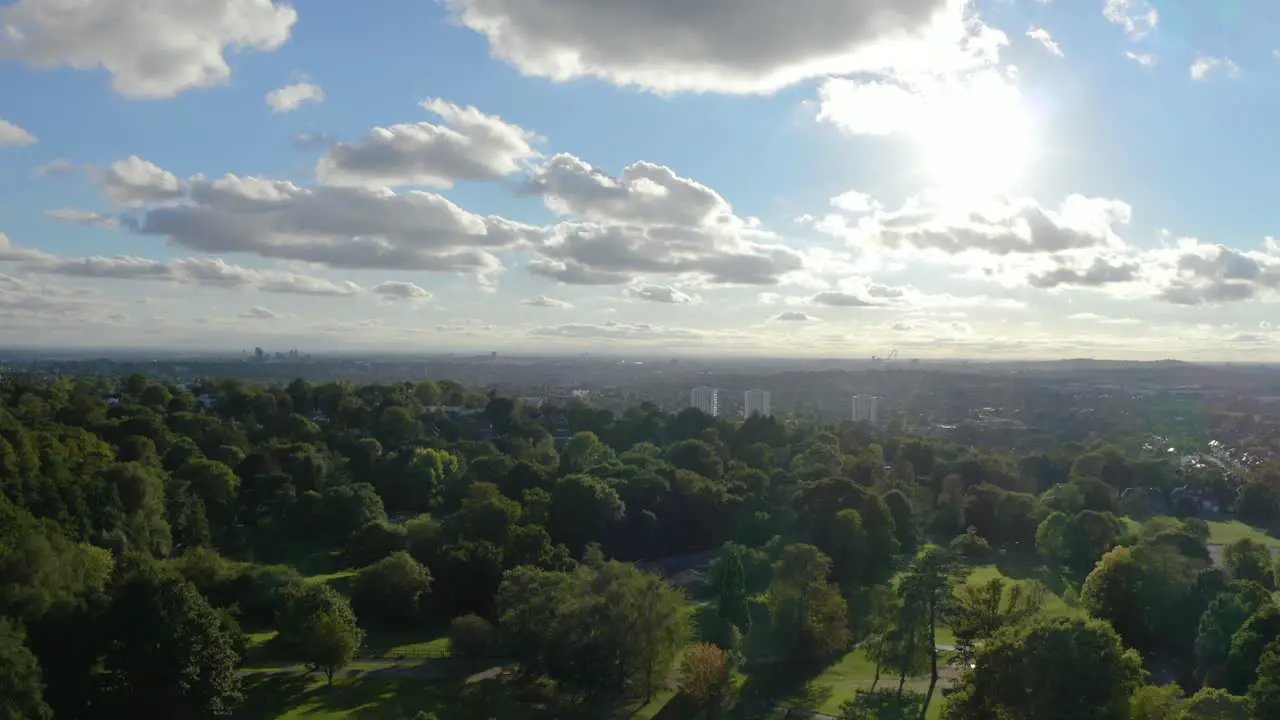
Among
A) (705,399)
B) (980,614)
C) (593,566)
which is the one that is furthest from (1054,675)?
(705,399)

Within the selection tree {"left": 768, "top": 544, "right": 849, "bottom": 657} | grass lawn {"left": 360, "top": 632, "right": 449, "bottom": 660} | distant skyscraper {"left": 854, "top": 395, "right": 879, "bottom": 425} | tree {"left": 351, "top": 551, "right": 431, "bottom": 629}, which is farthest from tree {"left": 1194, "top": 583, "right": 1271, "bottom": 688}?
distant skyscraper {"left": 854, "top": 395, "right": 879, "bottom": 425}

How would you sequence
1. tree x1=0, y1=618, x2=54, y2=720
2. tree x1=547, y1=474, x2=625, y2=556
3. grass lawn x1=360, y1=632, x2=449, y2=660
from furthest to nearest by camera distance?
1. tree x1=547, y1=474, x2=625, y2=556
2. grass lawn x1=360, y1=632, x2=449, y2=660
3. tree x1=0, y1=618, x2=54, y2=720

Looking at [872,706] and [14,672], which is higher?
[14,672]

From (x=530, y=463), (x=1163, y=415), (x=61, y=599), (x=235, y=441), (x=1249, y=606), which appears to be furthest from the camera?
(x=1163, y=415)

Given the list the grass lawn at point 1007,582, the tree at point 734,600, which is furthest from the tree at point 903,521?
the tree at point 734,600

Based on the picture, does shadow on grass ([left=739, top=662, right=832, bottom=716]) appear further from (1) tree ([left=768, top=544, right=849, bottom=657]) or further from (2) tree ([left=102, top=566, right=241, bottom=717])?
(2) tree ([left=102, top=566, right=241, bottom=717])

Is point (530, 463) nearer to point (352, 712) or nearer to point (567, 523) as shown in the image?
point (567, 523)

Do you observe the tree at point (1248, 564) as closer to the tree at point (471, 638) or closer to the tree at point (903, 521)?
the tree at point (903, 521)

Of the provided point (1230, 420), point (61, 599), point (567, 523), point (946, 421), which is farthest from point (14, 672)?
point (1230, 420)
